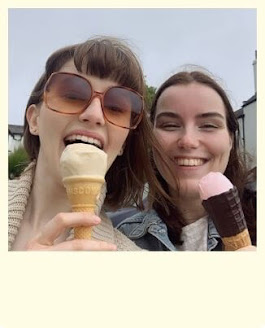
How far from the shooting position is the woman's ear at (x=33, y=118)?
161cm

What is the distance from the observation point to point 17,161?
1.70m

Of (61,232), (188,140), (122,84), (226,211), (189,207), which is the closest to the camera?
(61,232)

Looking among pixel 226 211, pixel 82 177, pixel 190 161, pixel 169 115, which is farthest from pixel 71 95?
pixel 226 211

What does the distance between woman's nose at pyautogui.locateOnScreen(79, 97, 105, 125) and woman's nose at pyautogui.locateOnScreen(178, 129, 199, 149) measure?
0.34 m

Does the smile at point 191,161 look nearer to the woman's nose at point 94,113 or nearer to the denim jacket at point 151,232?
the denim jacket at point 151,232

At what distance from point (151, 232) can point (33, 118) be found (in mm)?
617

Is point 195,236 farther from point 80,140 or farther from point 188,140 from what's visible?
point 80,140

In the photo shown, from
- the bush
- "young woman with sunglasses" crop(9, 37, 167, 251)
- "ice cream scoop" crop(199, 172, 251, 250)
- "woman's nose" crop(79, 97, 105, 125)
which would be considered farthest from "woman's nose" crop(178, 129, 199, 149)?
the bush

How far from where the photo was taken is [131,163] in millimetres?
1732

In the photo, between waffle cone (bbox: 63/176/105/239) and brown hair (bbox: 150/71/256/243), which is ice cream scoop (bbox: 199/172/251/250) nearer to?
brown hair (bbox: 150/71/256/243)

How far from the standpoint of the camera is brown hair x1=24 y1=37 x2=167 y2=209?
1.54m

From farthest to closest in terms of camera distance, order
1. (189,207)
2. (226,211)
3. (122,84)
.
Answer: (189,207)
(122,84)
(226,211)
